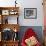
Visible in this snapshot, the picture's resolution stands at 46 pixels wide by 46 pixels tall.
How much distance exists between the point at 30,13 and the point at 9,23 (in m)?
0.83

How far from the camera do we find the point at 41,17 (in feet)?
18.6

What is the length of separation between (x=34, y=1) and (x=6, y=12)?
3.55ft

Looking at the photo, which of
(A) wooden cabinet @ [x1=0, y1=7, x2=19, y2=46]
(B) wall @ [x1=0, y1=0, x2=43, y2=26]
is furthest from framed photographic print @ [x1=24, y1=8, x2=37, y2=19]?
(A) wooden cabinet @ [x1=0, y1=7, x2=19, y2=46]

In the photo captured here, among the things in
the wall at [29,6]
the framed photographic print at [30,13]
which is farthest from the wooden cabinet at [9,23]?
the framed photographic print at [30,13]

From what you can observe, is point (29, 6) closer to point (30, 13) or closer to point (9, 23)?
point (30, 13)

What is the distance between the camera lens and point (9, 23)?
18.5 ft

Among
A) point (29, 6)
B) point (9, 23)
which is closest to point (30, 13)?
point (29, 6)

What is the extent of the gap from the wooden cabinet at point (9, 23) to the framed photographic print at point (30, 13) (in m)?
0.32

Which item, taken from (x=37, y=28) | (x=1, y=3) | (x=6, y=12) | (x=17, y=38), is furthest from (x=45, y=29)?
(x=1, y=3)

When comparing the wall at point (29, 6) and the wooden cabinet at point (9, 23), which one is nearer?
the wooden cabinet at point (9, 23)

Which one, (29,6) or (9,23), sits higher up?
(29,6)

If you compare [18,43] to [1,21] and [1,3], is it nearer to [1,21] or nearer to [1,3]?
[1,21]

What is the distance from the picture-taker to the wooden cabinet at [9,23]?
5.50 m

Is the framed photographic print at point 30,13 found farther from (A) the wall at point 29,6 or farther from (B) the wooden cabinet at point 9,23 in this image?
(B) the wooden cabinet at point 9,23
